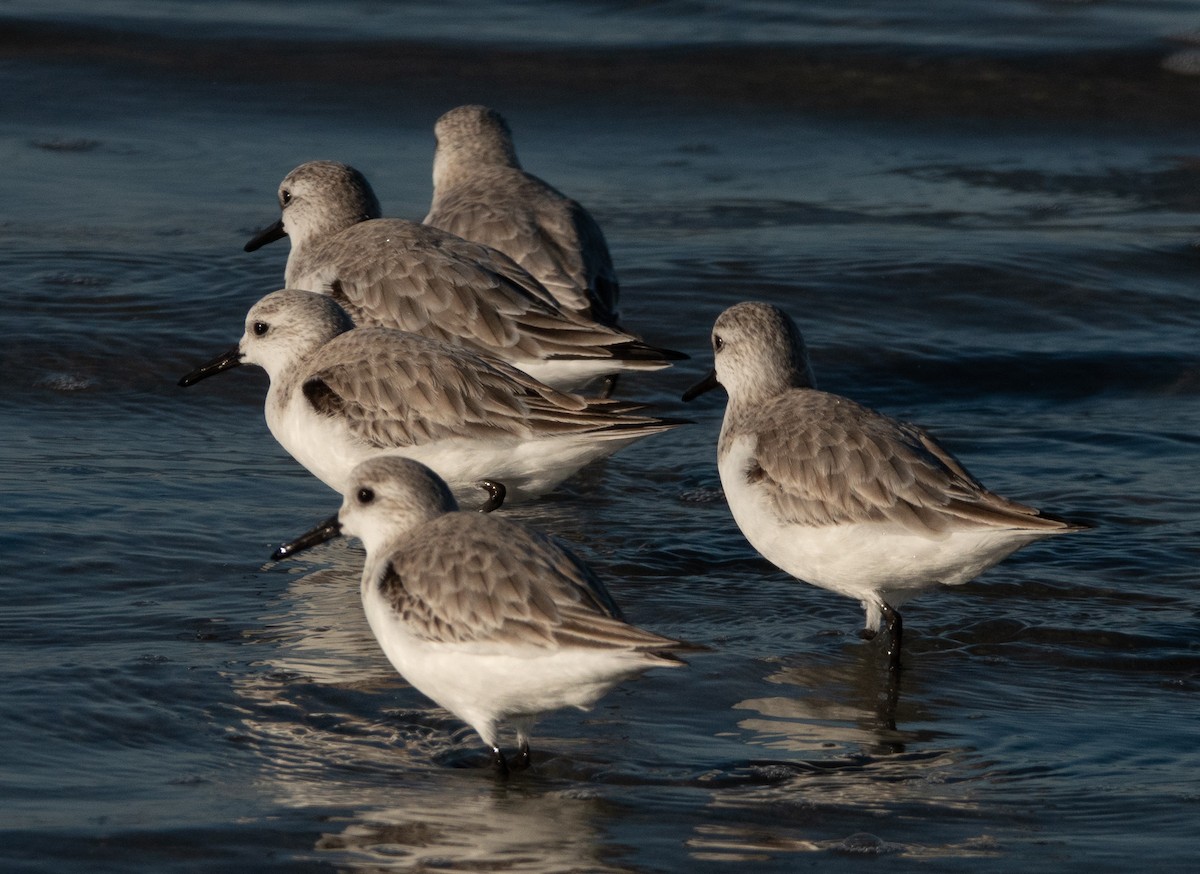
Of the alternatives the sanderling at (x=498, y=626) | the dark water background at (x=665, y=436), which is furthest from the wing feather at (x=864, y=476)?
the sanderling at (x=498, y=626)

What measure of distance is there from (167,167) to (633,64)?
5.58 m

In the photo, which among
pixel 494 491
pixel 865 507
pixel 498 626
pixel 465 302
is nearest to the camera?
pixel 498 626

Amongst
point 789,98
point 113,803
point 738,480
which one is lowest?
point 113,803

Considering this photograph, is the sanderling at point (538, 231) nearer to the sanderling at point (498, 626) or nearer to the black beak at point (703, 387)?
the black beak at point (703, 387)

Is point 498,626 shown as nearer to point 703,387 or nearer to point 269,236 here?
point 703,387

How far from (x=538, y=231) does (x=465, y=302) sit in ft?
5.38

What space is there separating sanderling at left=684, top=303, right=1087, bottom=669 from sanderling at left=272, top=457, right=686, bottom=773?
1.38 meters

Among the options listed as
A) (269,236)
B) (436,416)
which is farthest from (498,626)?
(269,236)

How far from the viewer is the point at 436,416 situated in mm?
8234

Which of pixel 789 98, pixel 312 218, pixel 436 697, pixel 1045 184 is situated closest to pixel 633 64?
pixel 789 98

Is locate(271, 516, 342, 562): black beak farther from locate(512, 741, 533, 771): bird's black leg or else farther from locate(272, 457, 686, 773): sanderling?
locate(512, 741, 533, 771): bird's black leg

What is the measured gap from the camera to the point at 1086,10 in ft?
69.7

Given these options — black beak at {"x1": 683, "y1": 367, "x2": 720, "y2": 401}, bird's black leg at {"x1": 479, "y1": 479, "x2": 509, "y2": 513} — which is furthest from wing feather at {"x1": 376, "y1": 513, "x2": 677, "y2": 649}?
black beak at {"x1": 683, "y1": 367, "x2": 720, "y2": 401}

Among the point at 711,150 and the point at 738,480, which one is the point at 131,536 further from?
the point at 711,150
